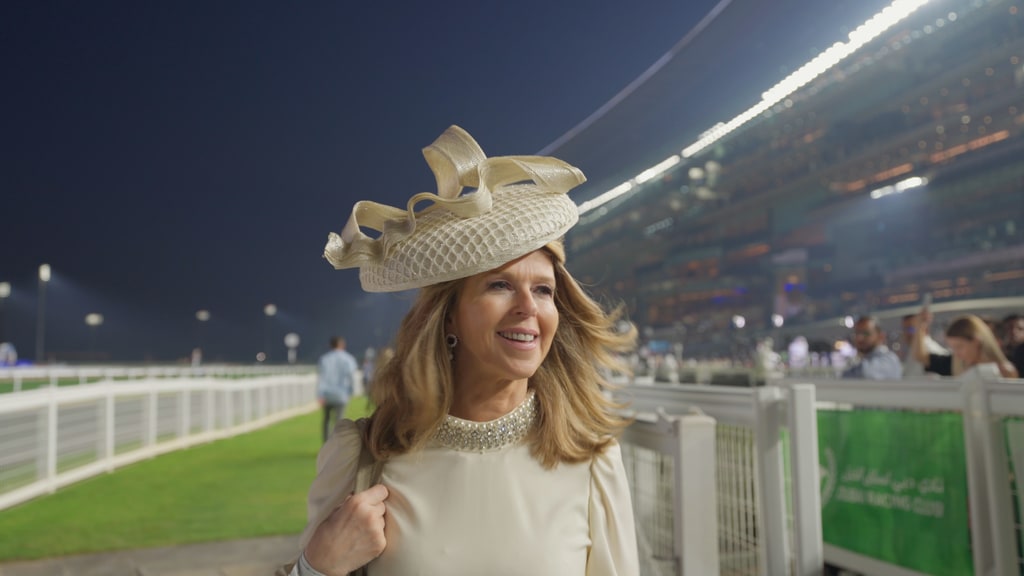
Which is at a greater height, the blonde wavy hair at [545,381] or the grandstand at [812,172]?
the grandstand at [812,172]

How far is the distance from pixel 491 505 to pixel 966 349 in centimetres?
412

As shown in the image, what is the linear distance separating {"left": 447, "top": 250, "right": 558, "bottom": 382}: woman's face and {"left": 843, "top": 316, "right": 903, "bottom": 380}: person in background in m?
4.86

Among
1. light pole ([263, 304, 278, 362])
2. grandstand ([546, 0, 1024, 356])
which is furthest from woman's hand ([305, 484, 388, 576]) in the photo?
light pole ([263, 304, 278, 362])

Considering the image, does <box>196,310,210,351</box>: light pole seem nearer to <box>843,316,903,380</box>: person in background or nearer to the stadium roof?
the stadium roof

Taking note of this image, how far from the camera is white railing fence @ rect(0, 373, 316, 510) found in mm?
5656

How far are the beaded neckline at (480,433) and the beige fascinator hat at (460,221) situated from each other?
0.80 ft

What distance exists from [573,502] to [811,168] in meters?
30.4

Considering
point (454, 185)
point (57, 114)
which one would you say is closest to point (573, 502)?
point (454, 185)

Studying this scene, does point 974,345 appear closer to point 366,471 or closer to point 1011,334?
point 1011,334

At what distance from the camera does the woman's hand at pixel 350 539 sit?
1024mm

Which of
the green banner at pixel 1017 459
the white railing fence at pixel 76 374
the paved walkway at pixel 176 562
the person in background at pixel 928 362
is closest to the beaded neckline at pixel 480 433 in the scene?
the green banner at pixel 1017 459

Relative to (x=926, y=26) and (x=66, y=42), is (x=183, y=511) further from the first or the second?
(x=66, y=42)

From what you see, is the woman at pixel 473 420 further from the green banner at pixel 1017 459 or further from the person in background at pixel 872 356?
the person in background at pixel 872 356

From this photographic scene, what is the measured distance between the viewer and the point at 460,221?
1087mm
